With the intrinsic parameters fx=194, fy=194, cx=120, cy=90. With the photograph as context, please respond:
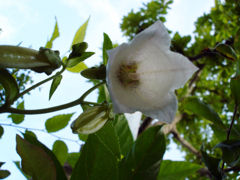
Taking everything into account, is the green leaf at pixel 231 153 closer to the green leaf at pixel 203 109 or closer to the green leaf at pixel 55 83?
the green leaf at pixel 203 109

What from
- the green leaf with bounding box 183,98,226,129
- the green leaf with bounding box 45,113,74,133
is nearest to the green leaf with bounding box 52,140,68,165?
the green leaf with bounding box 45,113,74,133

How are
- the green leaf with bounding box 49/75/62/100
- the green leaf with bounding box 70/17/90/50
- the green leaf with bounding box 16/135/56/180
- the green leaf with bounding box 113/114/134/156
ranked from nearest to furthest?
the green leaf with bounding box 16/135/56/180, the green leaf with bounding box 49/75/62/100, the green leaf with bounding box 70/17/90/50, the green leaf with bounding box 113/114/134/156

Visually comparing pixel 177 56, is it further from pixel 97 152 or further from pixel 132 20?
pixel 132 20

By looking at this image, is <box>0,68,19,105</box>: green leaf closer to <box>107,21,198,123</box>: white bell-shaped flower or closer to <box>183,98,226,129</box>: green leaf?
<box>107,21,198,123</box>: white bell-shaped flower

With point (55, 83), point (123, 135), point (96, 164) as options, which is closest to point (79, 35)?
point (55, 83)

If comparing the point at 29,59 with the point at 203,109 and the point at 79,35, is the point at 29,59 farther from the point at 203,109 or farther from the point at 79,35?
the point at 203,109
